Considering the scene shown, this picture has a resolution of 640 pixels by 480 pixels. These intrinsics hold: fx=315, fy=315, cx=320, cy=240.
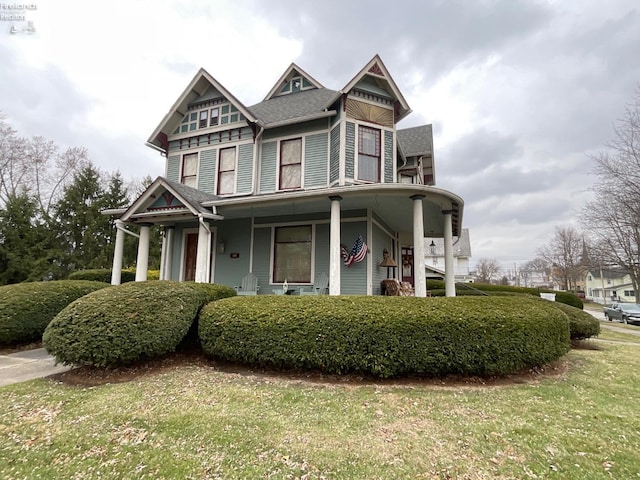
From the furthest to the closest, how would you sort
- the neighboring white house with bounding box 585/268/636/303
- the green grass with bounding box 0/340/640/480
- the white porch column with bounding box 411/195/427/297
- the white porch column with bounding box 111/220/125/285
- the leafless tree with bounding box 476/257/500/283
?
1. the leafless tree with bounding box 476/257/500/283
2. the neighboring white house with bounding box 585/268/636/303
3. the white porch column with bounding box 111/220/125/285
4. the white porch column with bounding box 411/195/427/297
5. the green grass with bounding box 0/340/640/480

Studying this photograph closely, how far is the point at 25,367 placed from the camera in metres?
5.62

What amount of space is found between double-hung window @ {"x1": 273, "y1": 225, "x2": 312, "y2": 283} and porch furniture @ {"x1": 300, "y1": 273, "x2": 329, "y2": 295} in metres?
0.34

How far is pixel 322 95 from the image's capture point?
1266cm

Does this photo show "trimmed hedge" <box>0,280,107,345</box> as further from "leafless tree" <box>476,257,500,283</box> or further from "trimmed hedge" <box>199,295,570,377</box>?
"leafless tree" <box>476,257,500,283</box>

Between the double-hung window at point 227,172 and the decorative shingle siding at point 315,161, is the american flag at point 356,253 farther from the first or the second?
the double-hung window at point 227,172

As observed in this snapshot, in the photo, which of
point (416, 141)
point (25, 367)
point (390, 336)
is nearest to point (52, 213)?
point (25, 367)

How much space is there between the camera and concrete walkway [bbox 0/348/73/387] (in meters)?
5.04

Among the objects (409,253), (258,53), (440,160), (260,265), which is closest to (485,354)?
(260,265)

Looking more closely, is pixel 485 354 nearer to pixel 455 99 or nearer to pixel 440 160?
pixel 455 99

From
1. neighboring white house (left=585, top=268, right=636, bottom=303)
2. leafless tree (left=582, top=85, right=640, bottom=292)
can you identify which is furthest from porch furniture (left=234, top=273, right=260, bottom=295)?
neighboring white house (left=585, top=268, right=636, bottom=303)

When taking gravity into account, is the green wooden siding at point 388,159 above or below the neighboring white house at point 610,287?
above

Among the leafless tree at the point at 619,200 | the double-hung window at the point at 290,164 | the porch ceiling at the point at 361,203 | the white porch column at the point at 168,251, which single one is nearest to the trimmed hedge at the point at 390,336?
the porch ceiling at the point at 361,203

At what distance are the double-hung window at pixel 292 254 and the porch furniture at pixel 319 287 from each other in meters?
0.34

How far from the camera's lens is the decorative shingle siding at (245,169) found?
11.5 m
